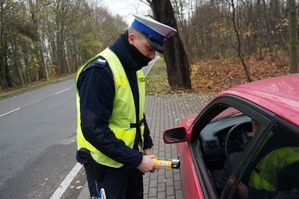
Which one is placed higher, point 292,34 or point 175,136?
point 292,34

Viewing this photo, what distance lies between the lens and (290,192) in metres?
1.45

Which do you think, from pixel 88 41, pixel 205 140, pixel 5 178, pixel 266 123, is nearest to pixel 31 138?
pixel 5 178


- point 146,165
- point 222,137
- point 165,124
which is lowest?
point 165,124

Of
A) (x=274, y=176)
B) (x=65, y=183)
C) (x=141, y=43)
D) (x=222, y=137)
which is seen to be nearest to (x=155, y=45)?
(x=141, y=43)

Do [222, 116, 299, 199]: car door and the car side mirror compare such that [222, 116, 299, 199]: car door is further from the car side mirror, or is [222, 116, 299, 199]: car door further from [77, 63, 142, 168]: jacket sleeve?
the car side mirror

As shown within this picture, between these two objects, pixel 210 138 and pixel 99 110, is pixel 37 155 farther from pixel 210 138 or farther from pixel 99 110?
pixel 99 110

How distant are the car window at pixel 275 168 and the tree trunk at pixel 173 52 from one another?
37.3 feet

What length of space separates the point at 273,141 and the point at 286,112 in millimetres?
150

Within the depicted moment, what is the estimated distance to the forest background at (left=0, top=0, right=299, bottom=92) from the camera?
18.6 m

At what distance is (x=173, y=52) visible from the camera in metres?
13.2

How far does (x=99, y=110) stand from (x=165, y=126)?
5755 millimetres

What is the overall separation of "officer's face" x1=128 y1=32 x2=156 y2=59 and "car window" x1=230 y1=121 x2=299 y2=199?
972 millimetres

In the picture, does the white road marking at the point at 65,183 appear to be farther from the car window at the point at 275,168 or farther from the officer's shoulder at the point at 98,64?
the car window at the point at 275,168

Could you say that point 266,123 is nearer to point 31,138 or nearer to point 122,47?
point 122,47
